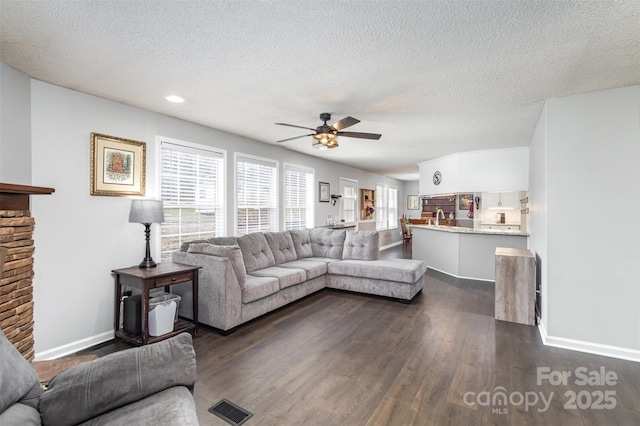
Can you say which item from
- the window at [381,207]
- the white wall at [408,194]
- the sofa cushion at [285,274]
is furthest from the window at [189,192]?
the white wall at [408,194]

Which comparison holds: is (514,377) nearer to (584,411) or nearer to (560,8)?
(584,411)

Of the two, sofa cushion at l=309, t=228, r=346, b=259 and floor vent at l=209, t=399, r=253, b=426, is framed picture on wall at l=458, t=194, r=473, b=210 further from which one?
floor vent at l=209, t=399, r=253, b=426

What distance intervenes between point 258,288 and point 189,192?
5.56ft

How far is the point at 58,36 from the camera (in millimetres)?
2025

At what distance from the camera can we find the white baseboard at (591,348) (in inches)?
109

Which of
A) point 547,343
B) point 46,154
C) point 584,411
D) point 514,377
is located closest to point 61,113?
point 46,154

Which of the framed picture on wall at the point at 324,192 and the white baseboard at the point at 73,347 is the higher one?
the framed picture on wall at the point at 324,192

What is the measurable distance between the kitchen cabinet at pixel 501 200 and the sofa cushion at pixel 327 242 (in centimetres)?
390

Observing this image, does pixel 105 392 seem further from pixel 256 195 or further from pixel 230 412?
pixel 256 195

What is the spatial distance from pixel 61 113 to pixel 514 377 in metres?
4.77

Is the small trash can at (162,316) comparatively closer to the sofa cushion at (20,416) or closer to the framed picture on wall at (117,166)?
the framed picture on wall at (117,166)

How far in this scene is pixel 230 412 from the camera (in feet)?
6.58

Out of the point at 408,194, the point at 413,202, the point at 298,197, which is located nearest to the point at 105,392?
the point at 298,197

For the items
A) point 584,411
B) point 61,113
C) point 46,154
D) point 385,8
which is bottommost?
point 584,411
